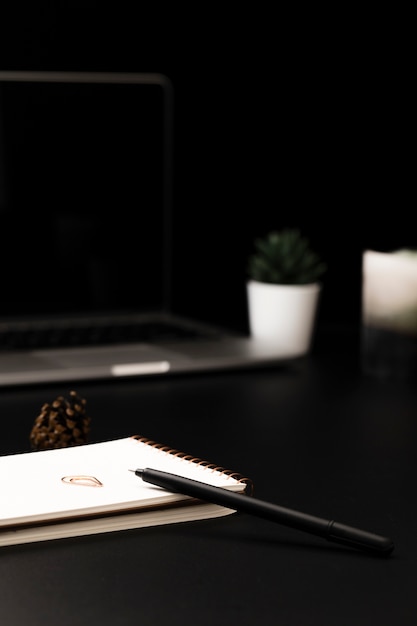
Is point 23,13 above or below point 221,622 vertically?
above

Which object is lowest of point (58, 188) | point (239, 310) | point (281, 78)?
point (239, 310)

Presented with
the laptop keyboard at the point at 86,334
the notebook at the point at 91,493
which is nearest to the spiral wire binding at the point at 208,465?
the notebook at the point at 91,493

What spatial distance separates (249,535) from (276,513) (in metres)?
0.03

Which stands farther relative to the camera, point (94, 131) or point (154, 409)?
point (94, 131)

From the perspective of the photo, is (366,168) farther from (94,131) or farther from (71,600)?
(71,600)

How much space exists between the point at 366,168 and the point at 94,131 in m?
0.57

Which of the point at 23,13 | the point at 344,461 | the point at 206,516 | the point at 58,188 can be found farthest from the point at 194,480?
the point at 23,13

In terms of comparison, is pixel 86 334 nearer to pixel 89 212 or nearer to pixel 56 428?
pixel 89 212

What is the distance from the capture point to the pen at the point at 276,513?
2.42 feet

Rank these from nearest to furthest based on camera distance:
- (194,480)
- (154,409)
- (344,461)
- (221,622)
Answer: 1. (221,622)
2. (194,480)
3. (344,461)
4. (154,409)

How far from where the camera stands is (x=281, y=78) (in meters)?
1.83

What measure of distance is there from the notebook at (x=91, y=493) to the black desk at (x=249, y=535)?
0.04ft

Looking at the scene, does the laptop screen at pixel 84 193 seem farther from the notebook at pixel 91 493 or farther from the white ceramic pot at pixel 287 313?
the notebook at pixel 91 493

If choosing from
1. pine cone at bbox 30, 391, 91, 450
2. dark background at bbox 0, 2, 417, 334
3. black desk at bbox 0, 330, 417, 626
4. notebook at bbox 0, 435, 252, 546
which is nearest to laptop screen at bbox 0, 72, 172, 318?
dark background at bbox 0, 2, 417, 334
